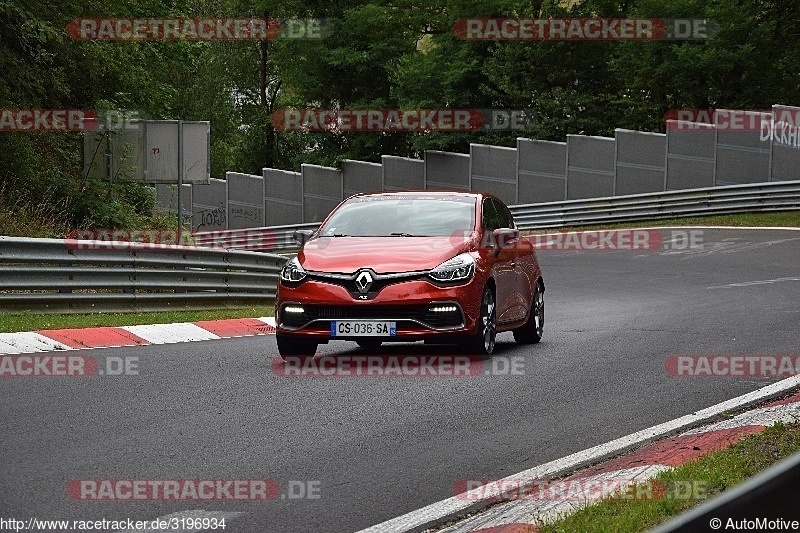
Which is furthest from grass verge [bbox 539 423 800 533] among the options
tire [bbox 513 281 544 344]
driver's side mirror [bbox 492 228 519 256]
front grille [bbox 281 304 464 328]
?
tire [bbox 513 281 544 344]

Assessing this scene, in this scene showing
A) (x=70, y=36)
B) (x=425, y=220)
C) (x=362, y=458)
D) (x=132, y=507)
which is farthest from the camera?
(x=70, y=36)

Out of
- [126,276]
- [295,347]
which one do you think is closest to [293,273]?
[295,347]

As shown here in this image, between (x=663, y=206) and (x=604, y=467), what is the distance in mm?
35164

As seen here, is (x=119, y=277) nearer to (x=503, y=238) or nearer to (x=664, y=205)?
(x=503, y=238)

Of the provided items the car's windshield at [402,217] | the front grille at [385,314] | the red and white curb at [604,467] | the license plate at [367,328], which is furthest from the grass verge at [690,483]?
the car's windshield at [402,217]

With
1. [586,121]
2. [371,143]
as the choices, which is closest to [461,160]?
[586,121]

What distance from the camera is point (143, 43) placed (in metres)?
31.4

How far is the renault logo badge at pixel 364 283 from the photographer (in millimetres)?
12164

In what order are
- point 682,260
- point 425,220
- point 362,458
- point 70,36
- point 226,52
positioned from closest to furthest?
point 362,458 → point 425,220 → point 70,36 → point 682,260 → point 226,52

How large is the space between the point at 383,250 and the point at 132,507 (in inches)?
259

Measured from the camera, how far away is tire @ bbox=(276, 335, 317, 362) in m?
12.5

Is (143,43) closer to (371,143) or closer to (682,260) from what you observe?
(682,260)

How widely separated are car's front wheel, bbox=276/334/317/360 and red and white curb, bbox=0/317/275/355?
1.92 m

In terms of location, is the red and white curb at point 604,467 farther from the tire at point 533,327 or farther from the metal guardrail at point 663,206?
the metal guardrail at point 663,206
